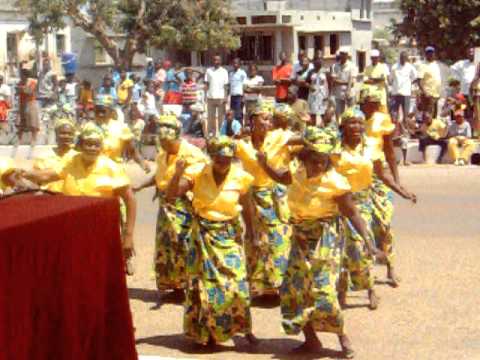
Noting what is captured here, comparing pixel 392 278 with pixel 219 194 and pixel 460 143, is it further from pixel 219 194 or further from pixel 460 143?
pixel 460 143

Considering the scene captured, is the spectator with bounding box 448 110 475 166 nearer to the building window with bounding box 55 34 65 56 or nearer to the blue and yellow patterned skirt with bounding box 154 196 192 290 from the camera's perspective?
the blue and yellow patterned skirt with bounding box 154 196 192 290

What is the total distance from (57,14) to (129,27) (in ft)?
8.39

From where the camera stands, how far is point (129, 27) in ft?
113

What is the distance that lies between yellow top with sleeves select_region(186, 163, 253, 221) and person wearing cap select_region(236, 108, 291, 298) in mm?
1376

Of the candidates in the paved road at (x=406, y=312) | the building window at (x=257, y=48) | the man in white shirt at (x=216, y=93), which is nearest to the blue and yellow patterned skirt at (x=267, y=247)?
the paved road at (x=406, y=312)

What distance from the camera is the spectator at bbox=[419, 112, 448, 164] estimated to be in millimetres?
19750

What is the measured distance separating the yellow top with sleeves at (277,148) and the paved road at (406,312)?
1.26 metres

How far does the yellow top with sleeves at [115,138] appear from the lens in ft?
35.7

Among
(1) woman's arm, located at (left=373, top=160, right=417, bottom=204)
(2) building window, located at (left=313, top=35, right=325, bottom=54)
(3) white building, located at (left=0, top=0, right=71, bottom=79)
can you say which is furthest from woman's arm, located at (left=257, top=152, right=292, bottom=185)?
(2) building window, located at (left=313, top=35, right=325, bottom=54)

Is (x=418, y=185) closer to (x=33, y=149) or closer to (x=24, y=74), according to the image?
(x=33, y=149)

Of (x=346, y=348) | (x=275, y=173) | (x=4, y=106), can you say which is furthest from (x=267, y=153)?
(x=4, y=106)

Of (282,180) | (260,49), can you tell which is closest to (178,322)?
(282,180)

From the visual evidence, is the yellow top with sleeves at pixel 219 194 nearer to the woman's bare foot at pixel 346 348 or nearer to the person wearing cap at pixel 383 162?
the woman's bare foot at pixel 346 348

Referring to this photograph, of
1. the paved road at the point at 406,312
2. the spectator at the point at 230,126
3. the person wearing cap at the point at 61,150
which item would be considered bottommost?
the paved road at the point at 406,312
